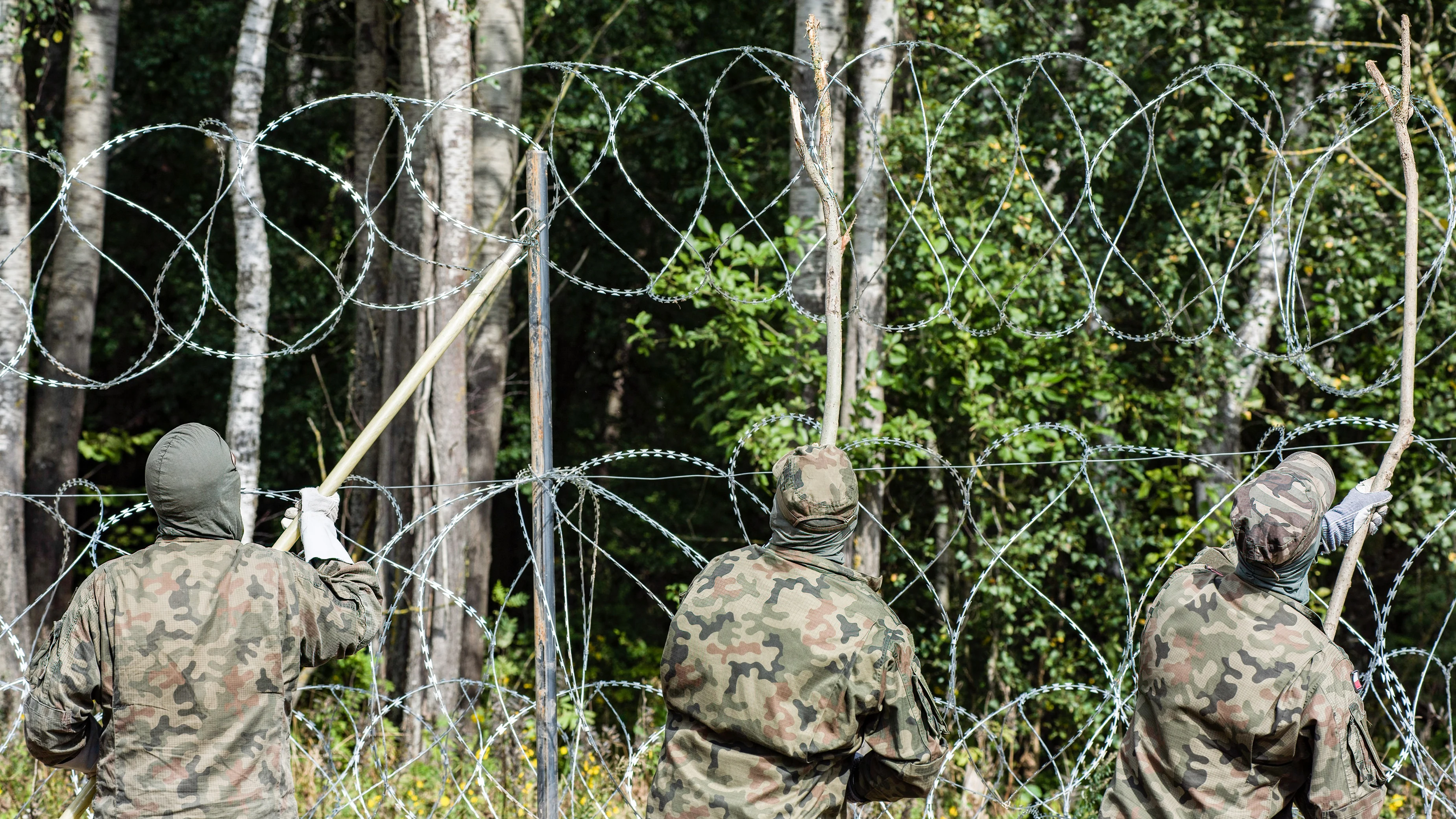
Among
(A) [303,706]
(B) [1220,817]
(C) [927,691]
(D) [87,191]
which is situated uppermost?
(D) [87,191]

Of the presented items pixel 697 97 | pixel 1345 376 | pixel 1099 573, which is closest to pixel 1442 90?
pixel 1345 376

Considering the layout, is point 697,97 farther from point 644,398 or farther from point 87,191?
point 87,191

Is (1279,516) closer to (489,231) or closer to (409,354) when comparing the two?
(489,231)

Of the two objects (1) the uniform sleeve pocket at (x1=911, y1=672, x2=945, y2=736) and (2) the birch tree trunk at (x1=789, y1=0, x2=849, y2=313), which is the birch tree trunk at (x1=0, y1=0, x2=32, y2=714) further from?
(1) the uniform sleeve pocket at (x1=911, y1=672, x2=945, y2=736)

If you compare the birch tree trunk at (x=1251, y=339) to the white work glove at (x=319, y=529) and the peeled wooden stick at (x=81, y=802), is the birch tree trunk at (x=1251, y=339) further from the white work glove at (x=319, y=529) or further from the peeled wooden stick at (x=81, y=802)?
the peeled wooden stick at (x=81, y=802)

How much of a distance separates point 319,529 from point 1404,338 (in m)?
3.11

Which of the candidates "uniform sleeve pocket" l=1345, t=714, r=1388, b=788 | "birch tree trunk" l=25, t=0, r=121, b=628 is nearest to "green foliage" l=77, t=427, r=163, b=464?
"birch tree trunk" l=25, t=0, r=121, b=628

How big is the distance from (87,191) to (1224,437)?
25.4 feet

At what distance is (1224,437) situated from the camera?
791cm

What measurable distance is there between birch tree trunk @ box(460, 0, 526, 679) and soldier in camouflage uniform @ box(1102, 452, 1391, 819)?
16.6 feet

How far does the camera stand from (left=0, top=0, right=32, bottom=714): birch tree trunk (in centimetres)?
712

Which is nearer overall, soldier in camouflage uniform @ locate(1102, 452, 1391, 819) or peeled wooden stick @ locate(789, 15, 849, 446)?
soldier in camouflage uniform @ locate(1102, 452, 1391, 819)

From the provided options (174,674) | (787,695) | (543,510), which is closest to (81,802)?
(174,674)

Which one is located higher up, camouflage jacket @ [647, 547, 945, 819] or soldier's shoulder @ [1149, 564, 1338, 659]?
soldier's shoulder @ [1149, 564, 1338, 659]
